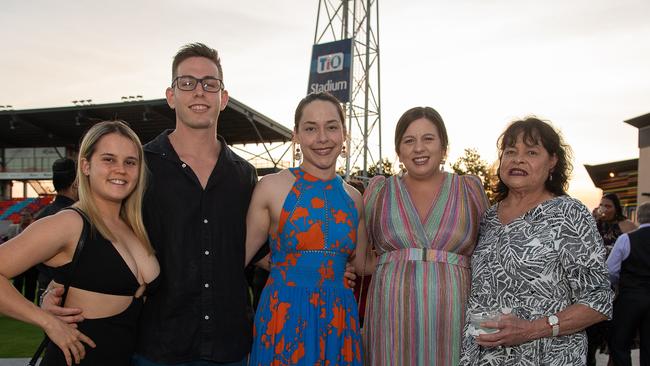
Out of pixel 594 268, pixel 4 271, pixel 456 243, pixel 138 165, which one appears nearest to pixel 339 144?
pixel 456 243

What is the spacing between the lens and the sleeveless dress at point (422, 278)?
299cm

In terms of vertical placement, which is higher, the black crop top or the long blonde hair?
the long blonde hair

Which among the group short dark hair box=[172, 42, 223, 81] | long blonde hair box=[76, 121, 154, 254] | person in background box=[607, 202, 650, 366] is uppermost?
short dark hair box=[172, 42, 223, 81]

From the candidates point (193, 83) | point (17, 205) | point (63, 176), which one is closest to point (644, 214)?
point (193, 83)

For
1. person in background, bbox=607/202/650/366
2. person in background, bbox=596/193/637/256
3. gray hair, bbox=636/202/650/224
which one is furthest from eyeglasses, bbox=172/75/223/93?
person in background, bbox=596/193/637/256

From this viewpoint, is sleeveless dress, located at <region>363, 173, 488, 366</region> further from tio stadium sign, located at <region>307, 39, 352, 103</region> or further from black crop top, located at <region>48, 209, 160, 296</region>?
tio stadium sign, located at <region>307, 39, 352, 103</region>

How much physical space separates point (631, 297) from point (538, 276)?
403 centimetres

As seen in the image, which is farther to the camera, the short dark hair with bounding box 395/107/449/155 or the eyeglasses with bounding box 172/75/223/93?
the short dark hair with bounding box 395/107/449/155

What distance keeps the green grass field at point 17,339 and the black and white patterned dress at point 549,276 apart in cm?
628

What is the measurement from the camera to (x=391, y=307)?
307cm

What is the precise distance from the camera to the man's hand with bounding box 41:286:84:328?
2357mm

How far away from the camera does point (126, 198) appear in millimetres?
2740

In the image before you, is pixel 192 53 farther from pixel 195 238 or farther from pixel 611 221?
pixel 611 221

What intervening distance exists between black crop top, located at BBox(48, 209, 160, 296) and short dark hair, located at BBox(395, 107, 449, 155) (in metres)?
1.64
